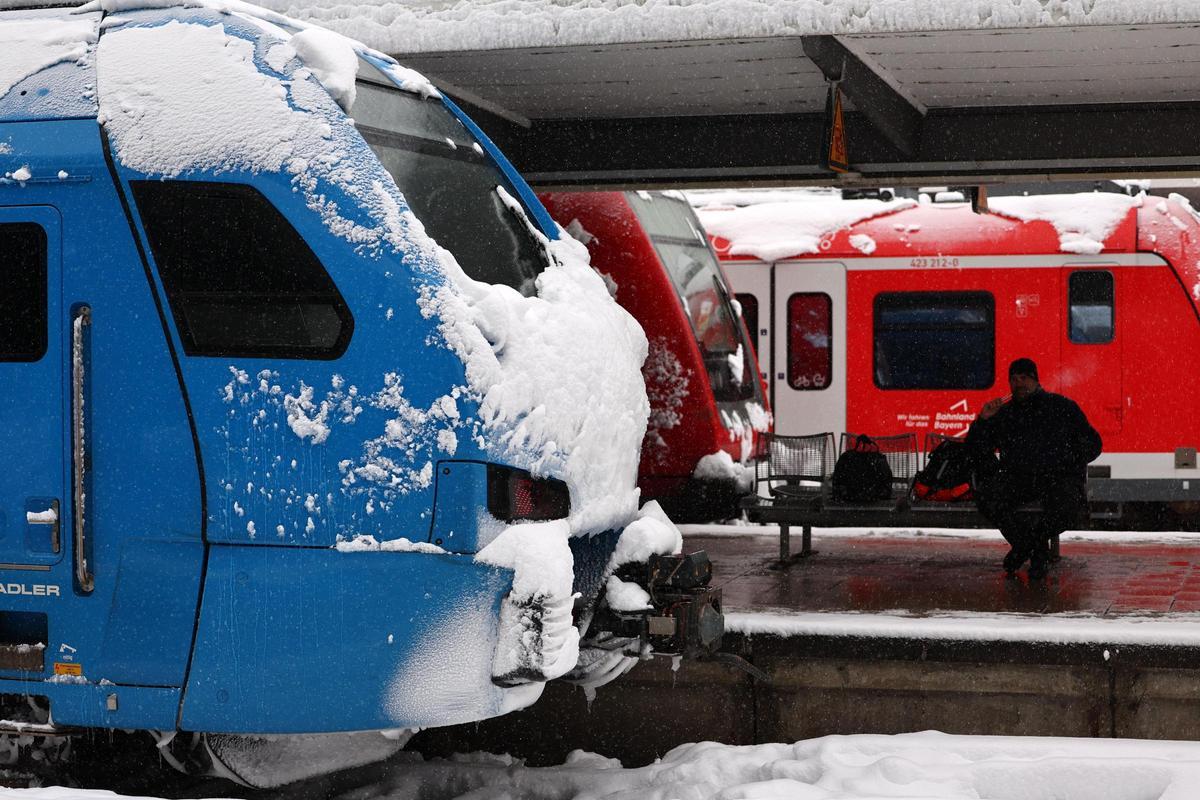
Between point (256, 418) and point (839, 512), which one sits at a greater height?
point (256, 418)

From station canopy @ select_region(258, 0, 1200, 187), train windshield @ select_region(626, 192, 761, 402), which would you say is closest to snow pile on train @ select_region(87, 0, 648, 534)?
station canopy @ select_region(258, 0, 1200, 187)

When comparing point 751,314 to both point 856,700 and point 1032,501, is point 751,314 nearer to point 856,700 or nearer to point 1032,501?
point 1032,501

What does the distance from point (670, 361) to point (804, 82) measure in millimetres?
3242

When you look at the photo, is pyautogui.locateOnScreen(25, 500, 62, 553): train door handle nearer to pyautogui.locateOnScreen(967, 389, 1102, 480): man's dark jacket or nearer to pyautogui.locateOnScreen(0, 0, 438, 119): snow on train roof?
pyautogui.locateOnScreen(0, 0, 438, 119): snow on train roof

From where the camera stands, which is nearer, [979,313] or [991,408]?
[991,408]

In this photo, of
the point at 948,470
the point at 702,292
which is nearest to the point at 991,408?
the point at 948,470

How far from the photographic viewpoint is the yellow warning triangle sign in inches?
338

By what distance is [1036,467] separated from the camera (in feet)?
31.2

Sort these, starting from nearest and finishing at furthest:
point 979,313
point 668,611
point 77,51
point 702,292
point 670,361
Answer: point 77,51
point 668,611
point 670,361
point 702,292
point 979,313

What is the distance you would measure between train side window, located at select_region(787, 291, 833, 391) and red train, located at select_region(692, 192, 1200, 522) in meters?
0.01

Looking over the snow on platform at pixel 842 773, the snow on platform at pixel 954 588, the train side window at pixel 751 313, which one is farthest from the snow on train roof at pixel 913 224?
the snow on platform at pixel 842 773

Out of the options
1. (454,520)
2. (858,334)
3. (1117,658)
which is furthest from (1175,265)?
(454,520)

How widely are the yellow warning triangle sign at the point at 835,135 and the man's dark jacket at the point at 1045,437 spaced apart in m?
1.97

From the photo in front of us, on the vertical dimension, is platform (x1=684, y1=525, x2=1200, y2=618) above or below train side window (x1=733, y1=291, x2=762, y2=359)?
below
